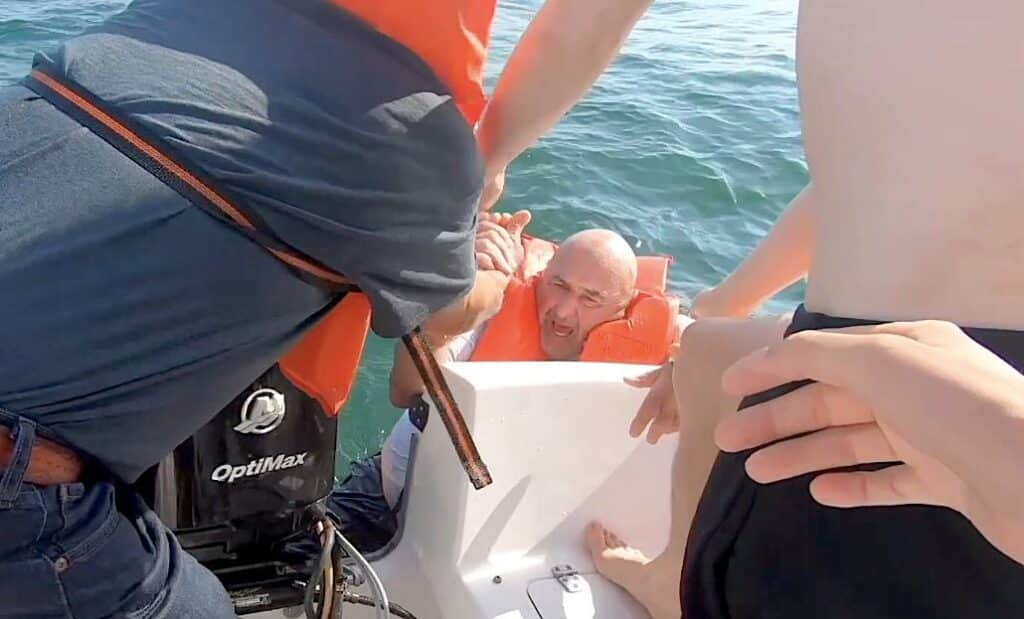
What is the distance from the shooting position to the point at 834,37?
99 cm

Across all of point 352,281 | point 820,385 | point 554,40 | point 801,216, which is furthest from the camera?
point 801,216

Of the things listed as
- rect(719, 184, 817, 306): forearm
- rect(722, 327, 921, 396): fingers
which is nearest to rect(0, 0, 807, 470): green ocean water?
rect(719, 184, 817, 306): forearm

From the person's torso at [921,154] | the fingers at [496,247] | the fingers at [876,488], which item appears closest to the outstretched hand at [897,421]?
the fingers at [876,488]

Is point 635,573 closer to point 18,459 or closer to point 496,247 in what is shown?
point 496,247

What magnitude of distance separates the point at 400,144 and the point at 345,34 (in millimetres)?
122

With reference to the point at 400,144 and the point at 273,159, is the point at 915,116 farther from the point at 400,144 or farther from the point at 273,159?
the point at 273,159

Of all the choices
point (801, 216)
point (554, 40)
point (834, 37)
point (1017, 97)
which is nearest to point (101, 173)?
point (554, 40)

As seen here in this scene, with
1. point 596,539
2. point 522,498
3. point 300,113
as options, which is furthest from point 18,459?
point 596,539

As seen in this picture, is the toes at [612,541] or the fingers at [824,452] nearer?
the fingers at [824,452]

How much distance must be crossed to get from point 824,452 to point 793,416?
0.04m

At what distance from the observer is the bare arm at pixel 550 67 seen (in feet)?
4.10

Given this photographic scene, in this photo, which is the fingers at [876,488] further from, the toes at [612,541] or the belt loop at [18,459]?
the toes at [612,541]

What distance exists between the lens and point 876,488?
74 cm

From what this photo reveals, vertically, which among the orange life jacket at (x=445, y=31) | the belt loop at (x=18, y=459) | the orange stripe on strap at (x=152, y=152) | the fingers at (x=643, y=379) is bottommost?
the fingers at (x=643, y=379)
